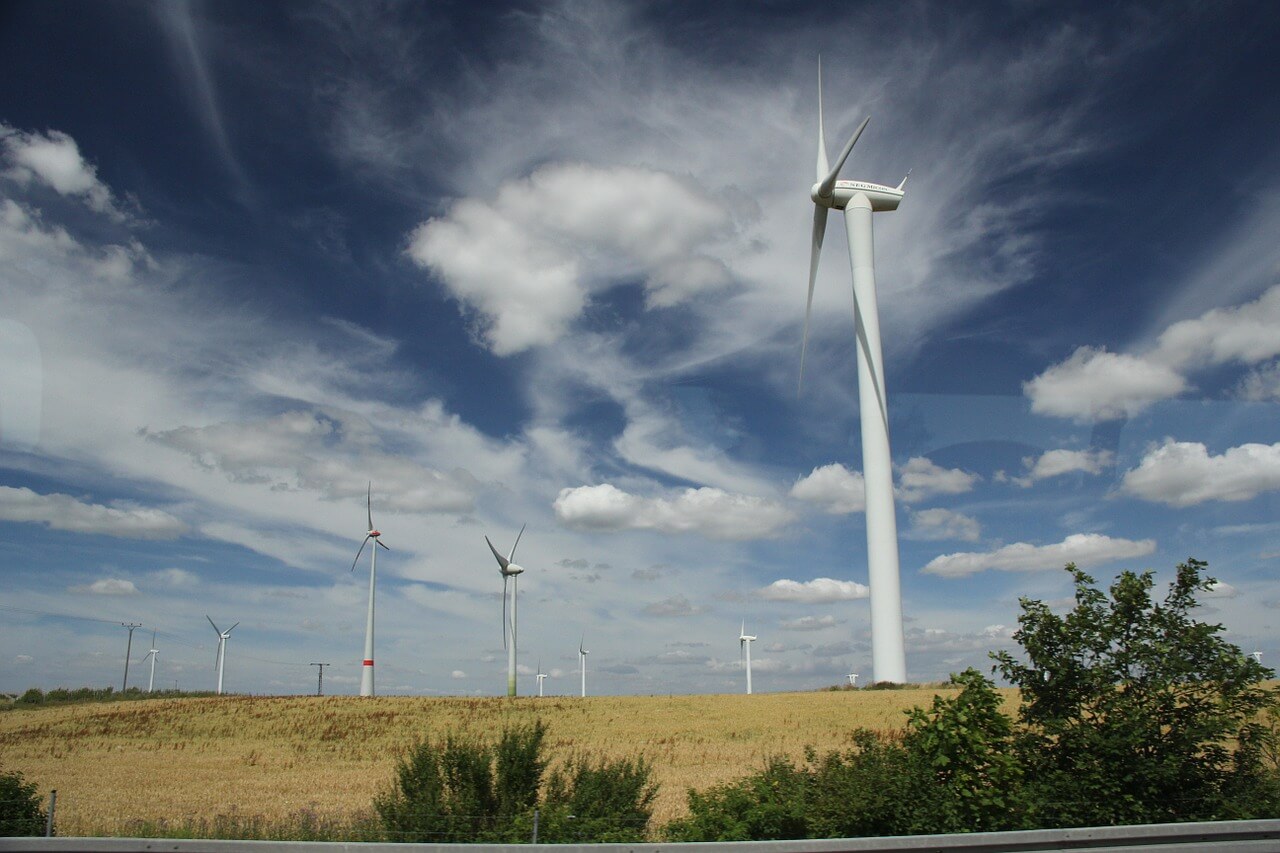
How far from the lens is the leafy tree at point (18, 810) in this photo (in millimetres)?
12484

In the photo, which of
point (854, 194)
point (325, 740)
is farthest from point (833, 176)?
point (325, 740)

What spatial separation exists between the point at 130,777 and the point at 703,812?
27243 mm

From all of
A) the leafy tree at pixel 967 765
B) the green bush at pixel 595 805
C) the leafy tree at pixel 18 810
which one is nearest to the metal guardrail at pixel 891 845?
the leafy tree at pixel 967 765

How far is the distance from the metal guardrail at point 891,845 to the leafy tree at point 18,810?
6.14 metres

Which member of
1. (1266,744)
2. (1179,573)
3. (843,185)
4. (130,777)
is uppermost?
(843,185)

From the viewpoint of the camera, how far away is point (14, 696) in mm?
74938

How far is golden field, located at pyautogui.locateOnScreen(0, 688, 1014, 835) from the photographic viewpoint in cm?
2422

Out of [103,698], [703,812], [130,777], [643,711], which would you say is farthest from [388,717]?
[703,812]

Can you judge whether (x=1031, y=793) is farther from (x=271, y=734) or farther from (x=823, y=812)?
(x=271, y=734)

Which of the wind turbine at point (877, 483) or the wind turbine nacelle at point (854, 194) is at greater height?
the wind turbine nacelle at point (854, 194)

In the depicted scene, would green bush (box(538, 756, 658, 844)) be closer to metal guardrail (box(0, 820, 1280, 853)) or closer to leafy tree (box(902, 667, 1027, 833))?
metal guardrail (box(0, 820, 1280, 853))

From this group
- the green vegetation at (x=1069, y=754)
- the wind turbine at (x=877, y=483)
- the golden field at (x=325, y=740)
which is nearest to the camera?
the green vegetation at (x=1069, y=754)

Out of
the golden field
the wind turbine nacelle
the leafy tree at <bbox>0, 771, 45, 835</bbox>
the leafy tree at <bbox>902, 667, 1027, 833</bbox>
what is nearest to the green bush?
the golden field

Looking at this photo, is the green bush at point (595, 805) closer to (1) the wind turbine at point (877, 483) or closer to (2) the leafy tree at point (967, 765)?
(2) the leafy tree at point (967, 765)
